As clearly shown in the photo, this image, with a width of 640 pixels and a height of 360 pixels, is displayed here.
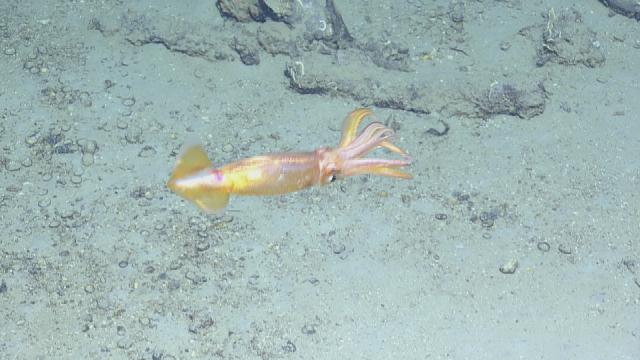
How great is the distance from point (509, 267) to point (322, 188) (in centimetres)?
137

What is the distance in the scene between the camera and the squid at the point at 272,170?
2.48 meters

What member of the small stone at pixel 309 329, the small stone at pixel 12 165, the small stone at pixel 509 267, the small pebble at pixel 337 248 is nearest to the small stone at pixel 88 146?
the small stone at pixel 12 165

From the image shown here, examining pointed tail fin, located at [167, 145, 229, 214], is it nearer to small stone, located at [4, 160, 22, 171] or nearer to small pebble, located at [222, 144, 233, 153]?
small pebble, located at [222, 144, 233, 153]

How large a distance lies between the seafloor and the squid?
161 centimetres

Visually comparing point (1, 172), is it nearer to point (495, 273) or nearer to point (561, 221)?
point (495, 273)

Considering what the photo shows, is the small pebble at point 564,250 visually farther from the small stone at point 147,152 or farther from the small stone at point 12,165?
the small stone at point 12,165

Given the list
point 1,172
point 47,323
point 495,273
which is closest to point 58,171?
point 1,172

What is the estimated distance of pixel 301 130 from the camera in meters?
5.07

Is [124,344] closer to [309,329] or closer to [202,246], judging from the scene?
[202,246]

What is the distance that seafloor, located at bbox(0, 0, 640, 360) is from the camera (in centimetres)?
396

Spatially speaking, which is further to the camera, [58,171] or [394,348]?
[58,171]

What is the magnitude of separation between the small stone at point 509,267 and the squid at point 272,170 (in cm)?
196

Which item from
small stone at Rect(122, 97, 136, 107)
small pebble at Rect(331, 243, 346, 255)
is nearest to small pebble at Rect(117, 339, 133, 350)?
small pebble at Rect(331, 243, 346, 255)

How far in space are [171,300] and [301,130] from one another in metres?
1.69
